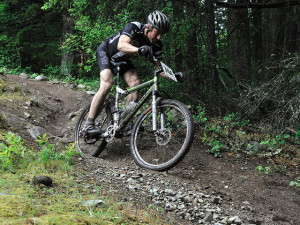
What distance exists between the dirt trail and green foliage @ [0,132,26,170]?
0.82m

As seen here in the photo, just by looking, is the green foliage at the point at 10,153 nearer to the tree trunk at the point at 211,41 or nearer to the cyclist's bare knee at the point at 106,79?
the cyclist's bare knee at the point at 106,79

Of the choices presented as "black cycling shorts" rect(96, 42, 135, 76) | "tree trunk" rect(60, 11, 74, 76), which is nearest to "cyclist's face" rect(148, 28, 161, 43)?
"black cycling shorts" rect(96, 42, 135, 76)

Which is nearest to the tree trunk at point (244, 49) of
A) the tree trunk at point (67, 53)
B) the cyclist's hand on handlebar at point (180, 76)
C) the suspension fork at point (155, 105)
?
the cyclist's hand on handlebar at point (180, 76)

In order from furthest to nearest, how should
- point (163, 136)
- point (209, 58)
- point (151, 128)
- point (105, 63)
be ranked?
point (209, 58), point (105, 63), point (151, 128), point (163, 136)

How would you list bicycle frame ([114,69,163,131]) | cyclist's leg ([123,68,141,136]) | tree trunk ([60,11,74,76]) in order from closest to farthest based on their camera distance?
bicycle frame ([114,69,163,131]) < cyclist's leg ([123,68,141,136]) < tree trunk ([60,11,74,76])

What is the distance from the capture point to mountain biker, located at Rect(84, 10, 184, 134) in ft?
14.0

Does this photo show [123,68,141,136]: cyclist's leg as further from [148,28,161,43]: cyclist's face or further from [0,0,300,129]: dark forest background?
[0,0,300,129]: dark forest background

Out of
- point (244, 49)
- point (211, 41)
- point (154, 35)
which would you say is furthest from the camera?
point (244, 49)

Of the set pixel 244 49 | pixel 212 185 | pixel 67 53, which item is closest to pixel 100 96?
pixel 212 185

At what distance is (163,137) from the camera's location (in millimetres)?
4070

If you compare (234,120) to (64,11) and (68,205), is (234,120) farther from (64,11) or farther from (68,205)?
(64,11)

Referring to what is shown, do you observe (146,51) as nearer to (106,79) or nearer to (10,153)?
(106,79)

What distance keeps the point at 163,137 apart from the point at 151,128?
648mm

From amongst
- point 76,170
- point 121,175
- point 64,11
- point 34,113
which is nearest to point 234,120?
point 121,175
